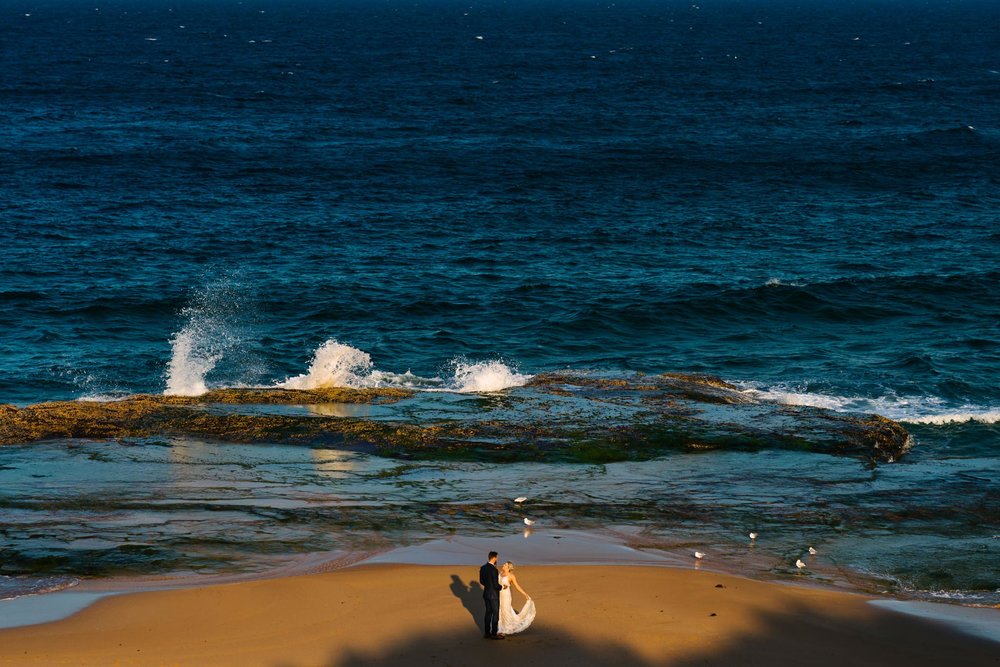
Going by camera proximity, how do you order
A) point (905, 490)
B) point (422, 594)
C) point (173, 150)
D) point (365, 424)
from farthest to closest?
point (173, 150), point (365, 424), point (905, 490), point (422, 594)

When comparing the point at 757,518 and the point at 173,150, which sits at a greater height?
the point at 173,150

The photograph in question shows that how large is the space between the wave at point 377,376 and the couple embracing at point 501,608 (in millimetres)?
14840

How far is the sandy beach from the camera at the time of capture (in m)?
14.9

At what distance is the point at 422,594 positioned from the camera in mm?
16656

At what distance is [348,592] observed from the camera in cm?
1667

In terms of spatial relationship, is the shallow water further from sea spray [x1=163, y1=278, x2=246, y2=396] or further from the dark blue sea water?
sea spray [x1=163, y1=278, x2=246, y2=396]

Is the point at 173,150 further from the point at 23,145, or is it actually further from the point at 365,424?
the point at 365,424

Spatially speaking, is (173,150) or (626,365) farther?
(173,150)

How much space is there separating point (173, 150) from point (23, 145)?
8.74m

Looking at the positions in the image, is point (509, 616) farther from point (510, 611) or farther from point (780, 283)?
point (780, 283)

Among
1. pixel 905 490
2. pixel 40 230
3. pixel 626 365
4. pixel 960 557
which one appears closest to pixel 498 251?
pixel 626 365

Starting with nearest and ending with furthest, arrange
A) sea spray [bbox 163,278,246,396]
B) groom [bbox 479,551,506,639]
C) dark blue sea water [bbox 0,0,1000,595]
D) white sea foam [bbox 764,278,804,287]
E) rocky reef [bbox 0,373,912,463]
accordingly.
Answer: groom [bbox 479,551,506,639] → rocky reef [bbox 0,373,912,463] → dark blue sea water [bbox 0,0,1000,595] → sea spray [bbox 163,278,246,396] → white sea foam [bbox 764,278,804,287]

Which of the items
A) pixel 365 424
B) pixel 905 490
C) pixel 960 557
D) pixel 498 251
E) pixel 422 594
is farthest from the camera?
pixel 498 251

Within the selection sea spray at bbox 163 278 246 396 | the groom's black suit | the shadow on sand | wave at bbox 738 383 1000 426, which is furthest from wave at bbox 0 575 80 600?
wave at bbox 738 383 1000 426
